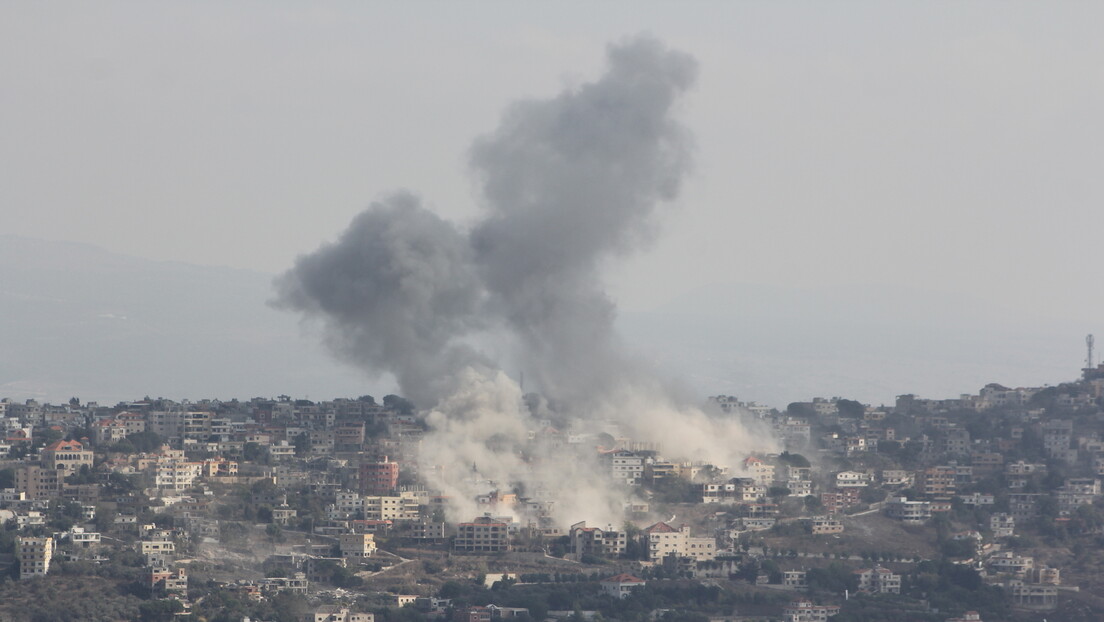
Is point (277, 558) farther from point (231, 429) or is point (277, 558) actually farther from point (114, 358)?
point (114, 358)

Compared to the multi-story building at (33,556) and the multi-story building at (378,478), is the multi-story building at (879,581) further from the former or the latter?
the multi-story building at (33,556)

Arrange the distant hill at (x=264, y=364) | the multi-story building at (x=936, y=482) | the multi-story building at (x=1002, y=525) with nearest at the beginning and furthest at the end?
the multi-story building at (x=1002, y=525) < the multi-story building at (x=936, y=482) < the distant hill at (x=264, y=364)

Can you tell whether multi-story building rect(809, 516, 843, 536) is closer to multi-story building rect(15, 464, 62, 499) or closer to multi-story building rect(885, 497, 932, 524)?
multi-story building rect(885, 497, 932, 524)

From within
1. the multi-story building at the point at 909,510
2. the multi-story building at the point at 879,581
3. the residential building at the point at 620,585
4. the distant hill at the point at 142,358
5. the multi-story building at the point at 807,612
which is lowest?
the multi-story building at the point at 807,612

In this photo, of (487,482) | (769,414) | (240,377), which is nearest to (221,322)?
(240,377)

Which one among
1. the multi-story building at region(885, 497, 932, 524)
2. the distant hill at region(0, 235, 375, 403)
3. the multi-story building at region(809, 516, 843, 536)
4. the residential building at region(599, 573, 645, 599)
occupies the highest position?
the distant hill at region(0, 235, 375, 403)

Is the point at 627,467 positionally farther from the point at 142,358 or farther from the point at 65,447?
the point at 142,358

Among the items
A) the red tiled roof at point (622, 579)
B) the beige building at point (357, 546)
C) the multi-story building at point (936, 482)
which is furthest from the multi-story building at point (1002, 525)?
the beige building at point (357, 546)

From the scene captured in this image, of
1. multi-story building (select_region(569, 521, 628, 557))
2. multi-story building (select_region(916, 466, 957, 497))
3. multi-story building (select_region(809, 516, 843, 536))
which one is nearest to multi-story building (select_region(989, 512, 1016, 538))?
multi-story building (select_region(916, 466, 957, 497))

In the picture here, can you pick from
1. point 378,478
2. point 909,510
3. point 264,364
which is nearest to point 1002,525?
point 909,510
